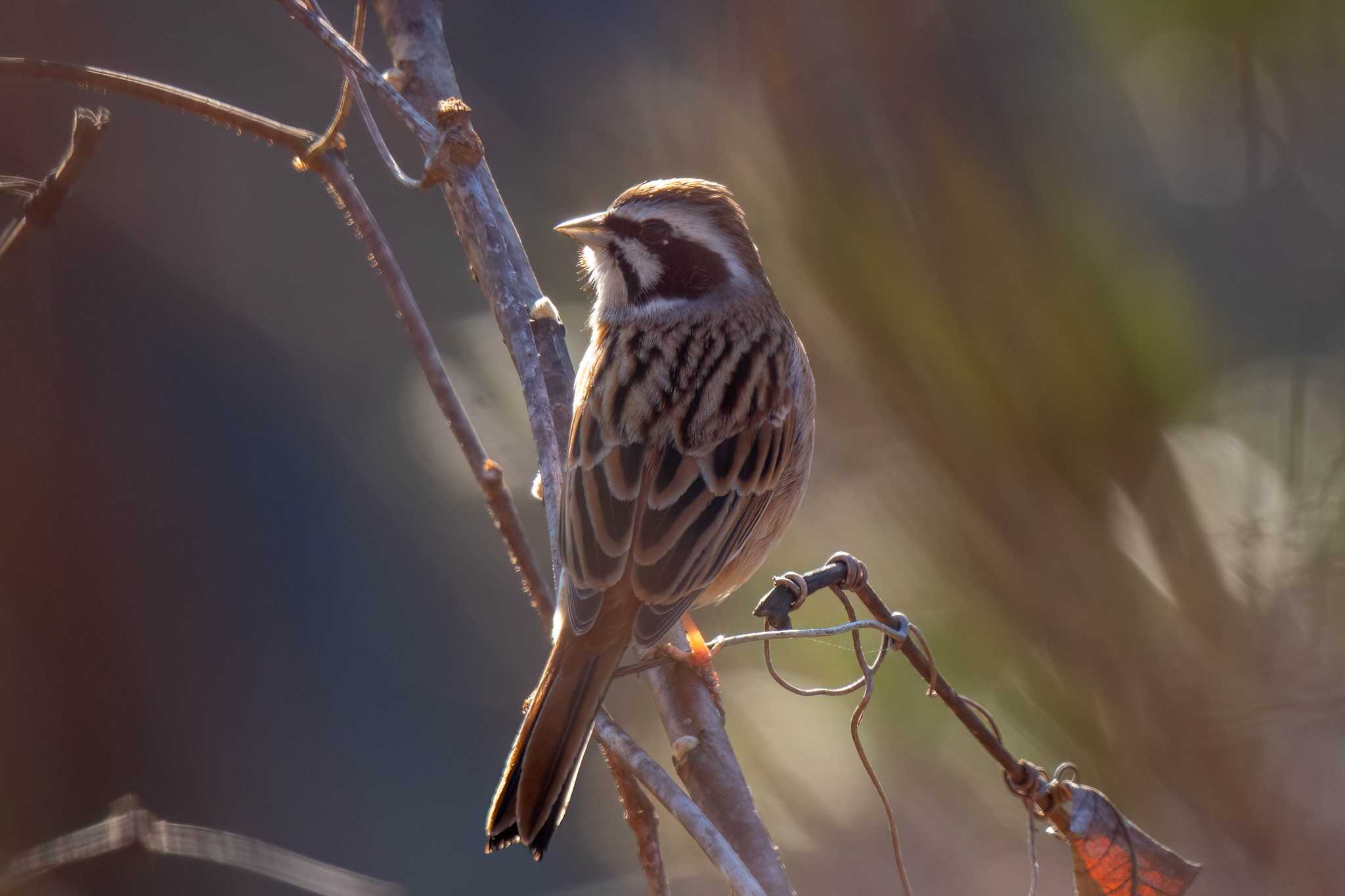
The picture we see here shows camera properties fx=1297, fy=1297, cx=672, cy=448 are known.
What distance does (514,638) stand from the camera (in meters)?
5.24

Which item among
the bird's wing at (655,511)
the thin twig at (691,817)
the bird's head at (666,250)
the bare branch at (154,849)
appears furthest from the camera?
the bird's head at (666,250)

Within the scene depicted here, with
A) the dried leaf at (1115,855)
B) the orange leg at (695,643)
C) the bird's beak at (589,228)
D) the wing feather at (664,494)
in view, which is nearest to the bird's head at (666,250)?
the bird's beak at (589,228)

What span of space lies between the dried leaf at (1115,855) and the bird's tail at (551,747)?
2.82 ft

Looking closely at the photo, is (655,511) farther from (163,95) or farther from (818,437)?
(818,437)

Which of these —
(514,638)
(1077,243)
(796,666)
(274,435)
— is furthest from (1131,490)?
(274,435)

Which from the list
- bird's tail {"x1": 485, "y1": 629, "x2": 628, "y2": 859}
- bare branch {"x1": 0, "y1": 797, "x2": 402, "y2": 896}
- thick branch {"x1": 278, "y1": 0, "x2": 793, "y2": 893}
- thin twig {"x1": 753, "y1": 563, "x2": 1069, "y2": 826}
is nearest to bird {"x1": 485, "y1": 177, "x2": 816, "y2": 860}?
bird's tail {"x1": 485, "y1": 629, "x2": 628, "y2": 859}

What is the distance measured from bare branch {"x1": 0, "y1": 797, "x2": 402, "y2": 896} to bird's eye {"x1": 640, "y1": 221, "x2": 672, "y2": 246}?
5.95 ft

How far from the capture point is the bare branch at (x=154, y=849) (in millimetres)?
2414

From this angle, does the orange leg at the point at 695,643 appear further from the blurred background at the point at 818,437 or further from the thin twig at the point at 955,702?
the blurred background at the point at 818,437

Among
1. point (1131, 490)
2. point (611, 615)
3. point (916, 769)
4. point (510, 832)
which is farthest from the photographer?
point (916, 769)

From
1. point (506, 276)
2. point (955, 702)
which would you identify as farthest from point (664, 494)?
point (955, 702)

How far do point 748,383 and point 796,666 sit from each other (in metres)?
1.51

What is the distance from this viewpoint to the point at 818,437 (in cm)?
491

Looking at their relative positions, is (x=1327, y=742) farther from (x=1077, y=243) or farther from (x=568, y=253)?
(x=568, y=253)
